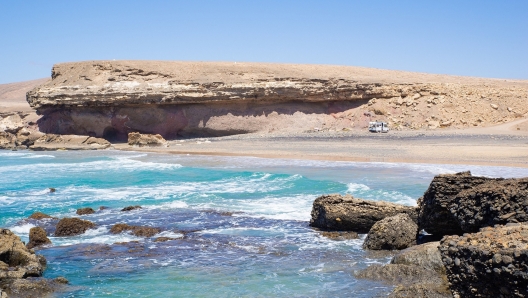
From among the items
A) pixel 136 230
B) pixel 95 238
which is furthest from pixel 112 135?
pixel 95 238

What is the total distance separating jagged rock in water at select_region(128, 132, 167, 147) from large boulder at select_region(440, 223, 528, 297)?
107 feet

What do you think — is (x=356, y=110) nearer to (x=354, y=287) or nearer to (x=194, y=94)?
(x=194, y=94)

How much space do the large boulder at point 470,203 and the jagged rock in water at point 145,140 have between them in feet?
94.5

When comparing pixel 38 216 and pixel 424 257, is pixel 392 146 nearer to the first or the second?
pixel 38 216

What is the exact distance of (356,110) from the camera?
132 ft

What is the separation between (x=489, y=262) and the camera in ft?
16.0

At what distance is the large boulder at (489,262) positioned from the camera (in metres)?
4.70

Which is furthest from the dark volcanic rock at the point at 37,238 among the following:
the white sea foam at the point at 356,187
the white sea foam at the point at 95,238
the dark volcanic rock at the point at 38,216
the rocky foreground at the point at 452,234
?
the white sea foam at the point at 356,187

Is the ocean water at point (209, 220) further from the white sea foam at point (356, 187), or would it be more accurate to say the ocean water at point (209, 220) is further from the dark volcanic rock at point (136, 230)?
the dark volcanic rock at point (136, 230)

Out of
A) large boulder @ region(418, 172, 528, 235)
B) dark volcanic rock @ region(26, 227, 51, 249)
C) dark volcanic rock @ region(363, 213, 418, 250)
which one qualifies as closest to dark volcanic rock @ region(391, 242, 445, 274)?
large boulder @ region(418, 172, 528, 235)

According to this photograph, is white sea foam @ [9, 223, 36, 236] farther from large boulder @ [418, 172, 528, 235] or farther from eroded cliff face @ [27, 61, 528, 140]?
eroded cliff face @ [27, 61, 528, 140]

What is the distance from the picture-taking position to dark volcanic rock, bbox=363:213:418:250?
1017 centimetres

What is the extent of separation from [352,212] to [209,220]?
3.99m

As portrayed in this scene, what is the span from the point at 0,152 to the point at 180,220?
30.0 meters
